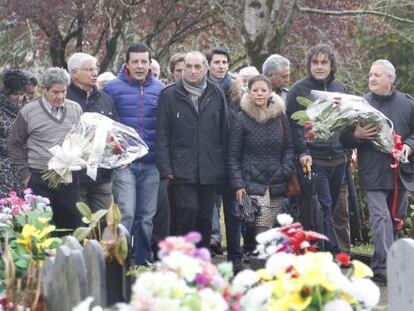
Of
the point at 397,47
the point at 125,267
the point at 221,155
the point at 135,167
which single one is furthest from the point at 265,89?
the point at 397,47

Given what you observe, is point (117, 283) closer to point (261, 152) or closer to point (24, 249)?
point (24, 249)

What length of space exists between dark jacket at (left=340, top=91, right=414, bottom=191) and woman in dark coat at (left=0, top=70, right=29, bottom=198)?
2.97m

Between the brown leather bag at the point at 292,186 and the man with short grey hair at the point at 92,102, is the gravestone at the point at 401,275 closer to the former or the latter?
the brown leather bag at the point at 292,186

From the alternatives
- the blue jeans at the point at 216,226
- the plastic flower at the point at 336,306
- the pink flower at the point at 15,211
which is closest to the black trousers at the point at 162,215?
the blue jeans at the point at 216,226

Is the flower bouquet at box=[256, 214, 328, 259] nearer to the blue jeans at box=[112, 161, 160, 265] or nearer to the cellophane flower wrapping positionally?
the cellophane flower wrapping

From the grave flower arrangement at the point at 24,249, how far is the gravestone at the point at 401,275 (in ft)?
5.99

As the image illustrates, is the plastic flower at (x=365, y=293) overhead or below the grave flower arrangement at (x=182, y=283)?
below

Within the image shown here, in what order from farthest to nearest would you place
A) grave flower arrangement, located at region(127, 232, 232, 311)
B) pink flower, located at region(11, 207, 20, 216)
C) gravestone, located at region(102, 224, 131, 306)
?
pink flower, located at region(11, 207, 20, 216) → gravestone, located at region(102, 224, 131, 306) → grave flower arrangement, located at region(127, 232, 232, 311)

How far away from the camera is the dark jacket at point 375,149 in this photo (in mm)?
9945

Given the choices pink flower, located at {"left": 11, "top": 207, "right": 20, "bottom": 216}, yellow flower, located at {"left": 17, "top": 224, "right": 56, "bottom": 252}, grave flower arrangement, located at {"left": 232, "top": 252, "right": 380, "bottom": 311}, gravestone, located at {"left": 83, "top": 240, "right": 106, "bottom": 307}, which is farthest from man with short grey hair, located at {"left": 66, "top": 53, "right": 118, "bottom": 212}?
grave flower arrangement, located at {"left": 232, "top": 252, "right": 380, "bottom": 311}

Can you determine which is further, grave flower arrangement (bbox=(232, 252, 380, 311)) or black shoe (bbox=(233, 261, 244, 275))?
black shoe (bbox=(233, 261, 244, 275))

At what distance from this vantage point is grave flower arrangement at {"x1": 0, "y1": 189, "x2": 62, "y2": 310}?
5977 millimetres

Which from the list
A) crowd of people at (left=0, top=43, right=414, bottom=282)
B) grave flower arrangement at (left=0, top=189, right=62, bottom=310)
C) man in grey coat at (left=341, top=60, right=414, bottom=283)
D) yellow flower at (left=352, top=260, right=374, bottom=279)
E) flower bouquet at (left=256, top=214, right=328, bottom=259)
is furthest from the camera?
→ man in grey coat at (left=341, top=60, right=414, bottom=283)

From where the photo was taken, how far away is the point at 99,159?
9531mm
